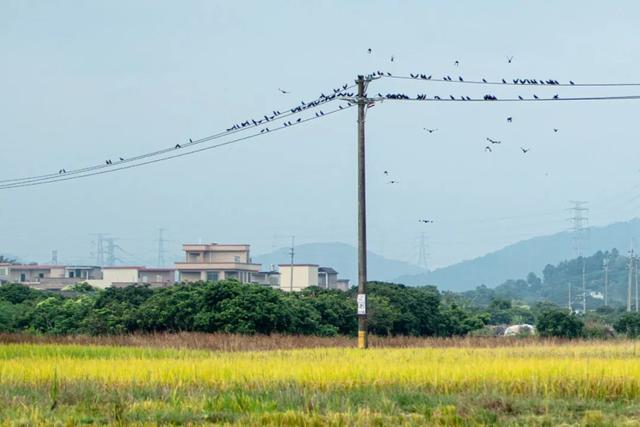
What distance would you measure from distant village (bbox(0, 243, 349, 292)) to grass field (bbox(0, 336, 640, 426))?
3799 inches

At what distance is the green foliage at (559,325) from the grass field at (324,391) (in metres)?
25.1

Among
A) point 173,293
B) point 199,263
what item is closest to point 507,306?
point 199,263

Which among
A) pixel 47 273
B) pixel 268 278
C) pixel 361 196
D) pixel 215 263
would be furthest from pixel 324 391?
pixel 47 273

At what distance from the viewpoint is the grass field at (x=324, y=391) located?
15.2 m

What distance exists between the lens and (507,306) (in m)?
102

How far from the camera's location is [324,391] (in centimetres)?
1858

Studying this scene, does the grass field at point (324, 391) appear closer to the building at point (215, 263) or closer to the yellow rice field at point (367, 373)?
the yellow rice field at point (367, 373)

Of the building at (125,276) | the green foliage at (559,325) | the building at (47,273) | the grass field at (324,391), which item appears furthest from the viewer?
the building at (47,273)

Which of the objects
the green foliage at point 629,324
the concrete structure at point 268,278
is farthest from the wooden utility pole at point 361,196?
the concrete structure at point 268,278

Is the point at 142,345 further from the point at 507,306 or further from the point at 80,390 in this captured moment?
the point at 507,306

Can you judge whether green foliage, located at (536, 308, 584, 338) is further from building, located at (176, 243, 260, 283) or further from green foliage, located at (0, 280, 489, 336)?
building, located at (176, 243, 260, 283)

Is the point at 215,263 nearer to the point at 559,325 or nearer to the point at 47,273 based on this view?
the point at 47,273

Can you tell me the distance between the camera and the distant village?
125438 millimetres

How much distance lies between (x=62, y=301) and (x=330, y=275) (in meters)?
96.3
